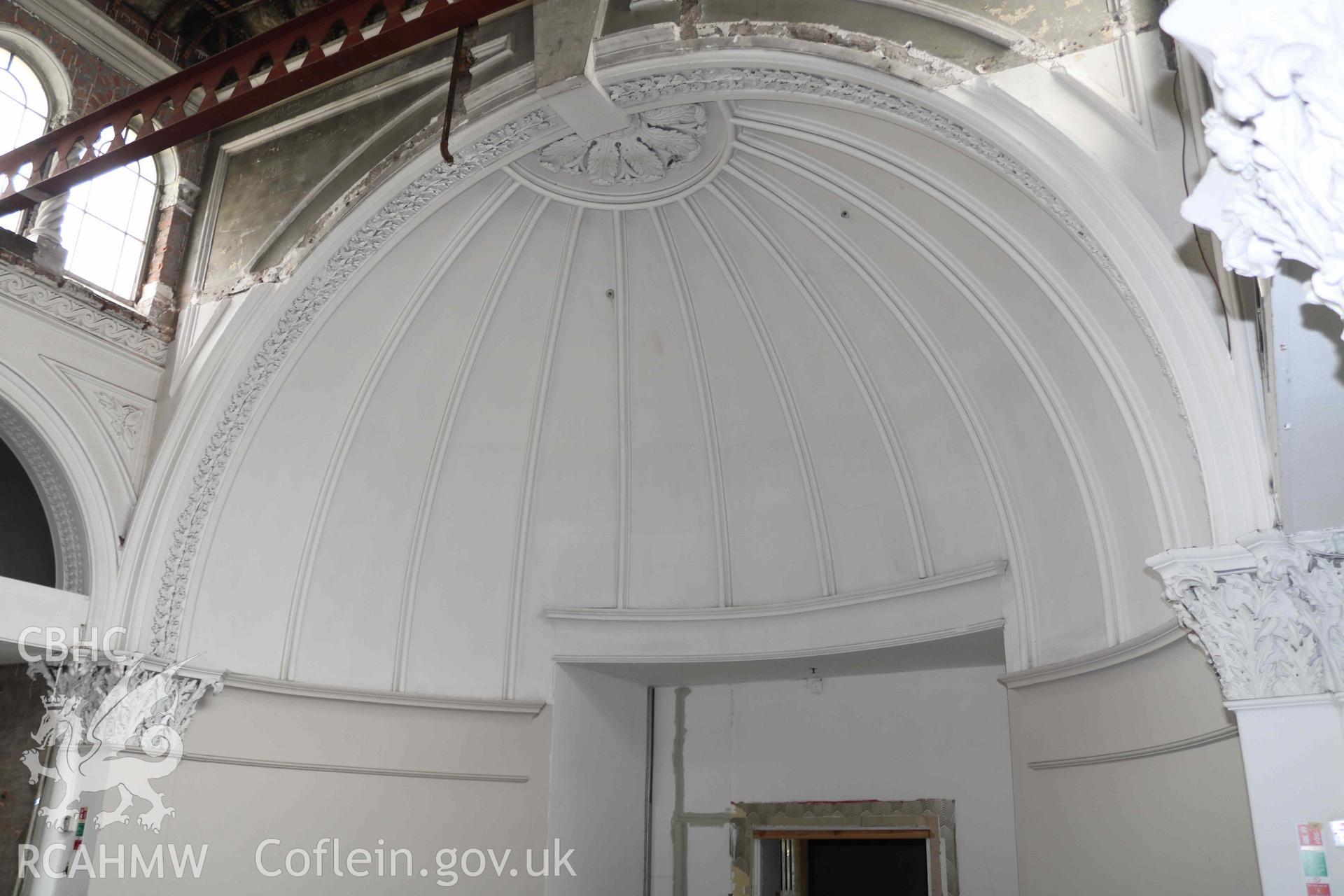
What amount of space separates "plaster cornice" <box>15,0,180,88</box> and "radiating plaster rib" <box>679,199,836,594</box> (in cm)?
543

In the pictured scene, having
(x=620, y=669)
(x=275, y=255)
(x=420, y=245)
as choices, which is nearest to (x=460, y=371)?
(x=420, y=245)

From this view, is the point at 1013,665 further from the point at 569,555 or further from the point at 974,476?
the point at 569,555

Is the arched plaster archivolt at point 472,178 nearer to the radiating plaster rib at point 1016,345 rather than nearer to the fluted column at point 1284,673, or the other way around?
the fluted column at point 1284,673

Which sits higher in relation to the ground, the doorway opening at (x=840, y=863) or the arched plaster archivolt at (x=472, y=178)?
the arched plaster archivolt at (x=472, y=178)

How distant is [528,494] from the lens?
11.2m

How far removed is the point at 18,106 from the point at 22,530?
3.88 m

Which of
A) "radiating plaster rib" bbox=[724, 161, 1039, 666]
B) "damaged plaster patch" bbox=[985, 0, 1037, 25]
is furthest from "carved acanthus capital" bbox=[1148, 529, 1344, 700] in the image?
"damaged plaster patch" bbox=[985, 0, 1037, 25]

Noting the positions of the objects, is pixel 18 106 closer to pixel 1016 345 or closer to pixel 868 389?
pixel 868 389

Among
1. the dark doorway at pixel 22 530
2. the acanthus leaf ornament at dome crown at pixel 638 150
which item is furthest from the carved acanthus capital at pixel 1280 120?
the dark doorway at pixel 22 530

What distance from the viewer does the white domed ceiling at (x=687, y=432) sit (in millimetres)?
8484

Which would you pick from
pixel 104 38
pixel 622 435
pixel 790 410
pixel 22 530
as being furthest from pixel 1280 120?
pixel 22 530

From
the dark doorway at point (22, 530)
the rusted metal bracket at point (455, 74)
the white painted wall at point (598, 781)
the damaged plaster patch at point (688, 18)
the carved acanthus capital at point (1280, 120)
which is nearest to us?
the carved acanthus capital at point (1280, 120)

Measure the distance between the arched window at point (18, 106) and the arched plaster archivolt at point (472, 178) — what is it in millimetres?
2337

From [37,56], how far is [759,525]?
26.1ft
